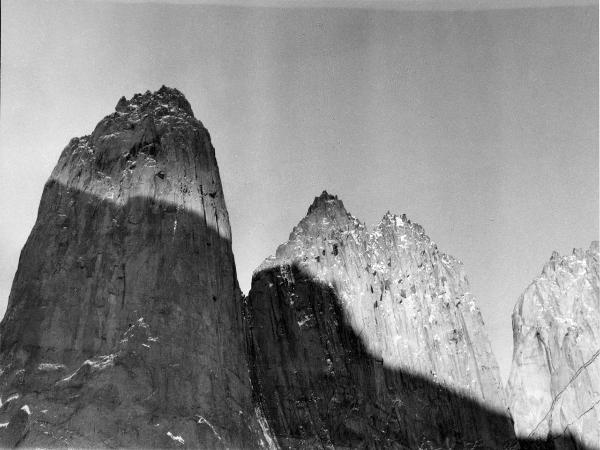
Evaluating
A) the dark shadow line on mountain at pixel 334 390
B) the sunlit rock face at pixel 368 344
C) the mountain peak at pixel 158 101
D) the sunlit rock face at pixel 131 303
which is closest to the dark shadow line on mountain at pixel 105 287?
the sunlit rock face at pixel 131 303

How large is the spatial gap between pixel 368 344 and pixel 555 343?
33954 millimetres

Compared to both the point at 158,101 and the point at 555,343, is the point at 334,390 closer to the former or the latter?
the point at 555,343

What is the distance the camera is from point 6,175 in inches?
3425

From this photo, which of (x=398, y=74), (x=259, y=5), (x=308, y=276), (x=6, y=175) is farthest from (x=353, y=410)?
(x=259, y=5)

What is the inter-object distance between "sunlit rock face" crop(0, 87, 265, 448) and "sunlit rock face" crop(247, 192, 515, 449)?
1529 cm

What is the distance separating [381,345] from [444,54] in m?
49.5

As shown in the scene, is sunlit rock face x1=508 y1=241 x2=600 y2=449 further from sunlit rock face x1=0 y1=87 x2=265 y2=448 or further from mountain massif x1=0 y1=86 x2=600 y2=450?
sunlit rock face x1=0 y1=87 x2=265 y2=448

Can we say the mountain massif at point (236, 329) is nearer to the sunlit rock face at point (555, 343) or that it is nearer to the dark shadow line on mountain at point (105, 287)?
the dark shadow line on mountain at point (105, 287)

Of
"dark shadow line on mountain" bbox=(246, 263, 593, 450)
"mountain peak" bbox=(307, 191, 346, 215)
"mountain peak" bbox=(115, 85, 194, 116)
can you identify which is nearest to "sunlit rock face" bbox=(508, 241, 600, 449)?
"dark shadow line on mountain" bbox=(246, 263, 593, 450)

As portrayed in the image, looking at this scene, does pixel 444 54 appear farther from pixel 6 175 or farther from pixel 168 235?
pixel 6 175

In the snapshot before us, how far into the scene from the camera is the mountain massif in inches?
3265

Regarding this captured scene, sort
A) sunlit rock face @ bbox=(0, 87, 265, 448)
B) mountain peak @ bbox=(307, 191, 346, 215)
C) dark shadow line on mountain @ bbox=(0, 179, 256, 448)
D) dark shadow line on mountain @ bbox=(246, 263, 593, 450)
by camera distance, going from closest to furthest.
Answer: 1. sunlit rock face @ bbox=(0, 87, 265, 448)
2. dark shadow line on mountain @ bbox=(0, 179, 256, 448)
3. dark shadow line on mountain @ bbox=(246, 263, 593, 450)
4. mountain peak @ bbox=(307, 191, 346, 215)

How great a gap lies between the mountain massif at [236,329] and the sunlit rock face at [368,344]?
24 centimetres

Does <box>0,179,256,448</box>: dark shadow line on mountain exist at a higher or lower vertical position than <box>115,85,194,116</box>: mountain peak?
lower
